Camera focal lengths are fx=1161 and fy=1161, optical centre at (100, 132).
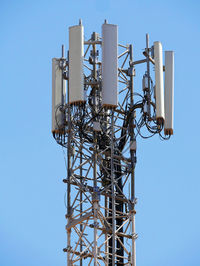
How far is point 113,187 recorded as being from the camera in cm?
5488

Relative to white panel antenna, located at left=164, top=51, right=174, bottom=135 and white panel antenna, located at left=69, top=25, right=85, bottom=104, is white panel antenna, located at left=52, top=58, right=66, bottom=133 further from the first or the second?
white panel antenna, located at left=164, top=51, right=174, bottom=135

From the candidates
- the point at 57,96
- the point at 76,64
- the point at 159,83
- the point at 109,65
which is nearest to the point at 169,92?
the point at 159,83

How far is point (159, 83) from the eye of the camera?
186ft

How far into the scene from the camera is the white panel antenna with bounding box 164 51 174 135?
5656 cm

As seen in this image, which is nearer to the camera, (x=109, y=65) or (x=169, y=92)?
(x=109, y=65)

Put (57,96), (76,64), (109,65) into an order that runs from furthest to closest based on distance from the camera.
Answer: (57,96)
(76,64)
(109,65)

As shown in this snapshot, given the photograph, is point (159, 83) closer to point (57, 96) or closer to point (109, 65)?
point (109, 65)

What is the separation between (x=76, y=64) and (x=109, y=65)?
1.72 meters

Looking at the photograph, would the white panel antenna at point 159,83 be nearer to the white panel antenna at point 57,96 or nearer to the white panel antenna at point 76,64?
the white panel antenna at point 76,64

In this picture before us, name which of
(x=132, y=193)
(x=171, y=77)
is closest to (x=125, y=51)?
(x=171, y=77)

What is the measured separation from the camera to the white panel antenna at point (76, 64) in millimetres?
55125

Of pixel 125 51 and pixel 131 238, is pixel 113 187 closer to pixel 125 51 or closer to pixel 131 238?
pixel 131 238

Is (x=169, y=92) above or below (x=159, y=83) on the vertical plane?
below

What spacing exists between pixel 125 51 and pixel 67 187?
25.4 feet
